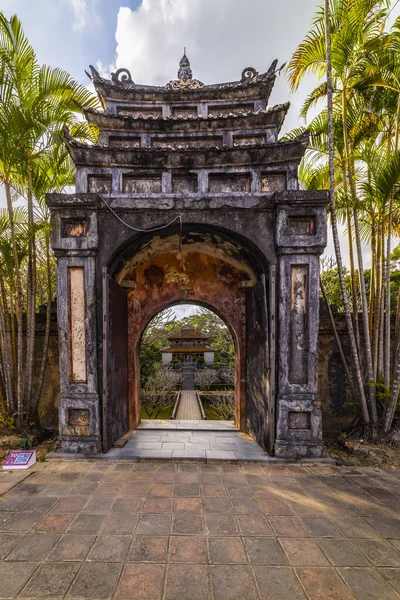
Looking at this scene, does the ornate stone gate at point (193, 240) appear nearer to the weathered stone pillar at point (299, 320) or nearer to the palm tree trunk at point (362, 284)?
the weathered stone pillar at point (299, 320)

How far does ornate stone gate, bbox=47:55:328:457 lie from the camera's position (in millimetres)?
4664

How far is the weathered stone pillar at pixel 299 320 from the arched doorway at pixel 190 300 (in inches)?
8.5

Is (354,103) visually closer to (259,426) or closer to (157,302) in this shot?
(157,302)

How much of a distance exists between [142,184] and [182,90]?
3.03 m

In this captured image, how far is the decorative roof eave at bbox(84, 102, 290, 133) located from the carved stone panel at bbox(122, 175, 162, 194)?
1.23 m

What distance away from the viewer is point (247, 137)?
5.61 meters

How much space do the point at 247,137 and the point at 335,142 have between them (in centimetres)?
160

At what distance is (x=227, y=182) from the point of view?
5094 millimetres

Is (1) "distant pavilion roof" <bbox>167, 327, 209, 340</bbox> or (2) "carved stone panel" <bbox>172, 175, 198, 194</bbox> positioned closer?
(2) "carved stone panel" <bbox>172, 175, 198, 194</bbox>

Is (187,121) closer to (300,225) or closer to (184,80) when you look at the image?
(184,80)

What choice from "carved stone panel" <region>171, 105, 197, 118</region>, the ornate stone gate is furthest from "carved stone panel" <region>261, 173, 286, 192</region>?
"carved stone panel" <region>171, 105, 197, 118</region>

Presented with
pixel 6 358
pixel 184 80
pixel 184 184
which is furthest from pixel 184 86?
pixel 6 358

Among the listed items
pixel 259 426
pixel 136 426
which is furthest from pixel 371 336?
pixel 136 426

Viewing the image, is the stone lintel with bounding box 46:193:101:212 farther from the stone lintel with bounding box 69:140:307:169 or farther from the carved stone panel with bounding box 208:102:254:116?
the carved stone panel with bounding box 208:102:254:116
